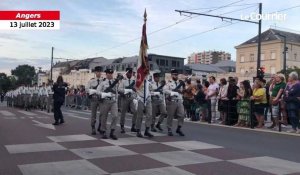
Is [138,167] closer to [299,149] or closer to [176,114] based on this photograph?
[299,149]

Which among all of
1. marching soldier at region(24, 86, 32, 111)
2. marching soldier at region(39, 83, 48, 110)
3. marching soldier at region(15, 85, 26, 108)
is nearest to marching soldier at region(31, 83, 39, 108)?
marching soldier at region(24, 86, 32, 111)

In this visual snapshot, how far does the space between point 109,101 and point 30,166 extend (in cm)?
426

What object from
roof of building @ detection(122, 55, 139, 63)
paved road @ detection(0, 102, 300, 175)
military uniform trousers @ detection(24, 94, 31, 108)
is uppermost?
roof of building @ detection(122, 55, 139, 63)

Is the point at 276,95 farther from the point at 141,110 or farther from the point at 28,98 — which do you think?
the point at 28,98

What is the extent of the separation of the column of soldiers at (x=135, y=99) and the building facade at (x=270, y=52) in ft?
265

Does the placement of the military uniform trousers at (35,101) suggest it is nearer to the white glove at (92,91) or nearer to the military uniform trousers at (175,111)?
the white glove at (92,91)

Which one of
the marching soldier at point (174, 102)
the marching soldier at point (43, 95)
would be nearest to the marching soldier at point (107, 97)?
the marching soldier at point (174, 102)

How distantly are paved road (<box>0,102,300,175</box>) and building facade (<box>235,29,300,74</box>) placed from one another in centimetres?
8224

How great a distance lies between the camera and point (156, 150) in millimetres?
9422

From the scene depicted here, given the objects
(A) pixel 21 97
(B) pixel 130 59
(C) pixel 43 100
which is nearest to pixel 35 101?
(C) pixel 43 100

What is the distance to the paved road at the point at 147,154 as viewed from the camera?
24.5 ft

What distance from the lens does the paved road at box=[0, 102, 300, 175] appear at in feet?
24.5

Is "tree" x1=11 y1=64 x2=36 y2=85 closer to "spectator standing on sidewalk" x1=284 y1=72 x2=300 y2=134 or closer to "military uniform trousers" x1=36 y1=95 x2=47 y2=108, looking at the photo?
"military uniform trousers" x1=36 y1=95 x2=47 y2=108

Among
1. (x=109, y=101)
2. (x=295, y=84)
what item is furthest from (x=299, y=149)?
(x=109, y=101)
